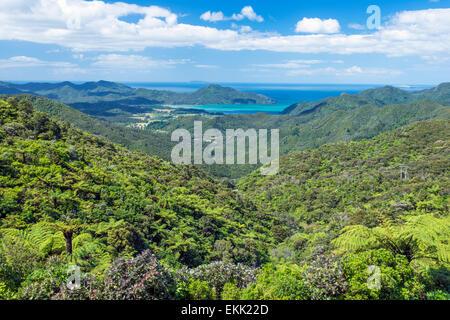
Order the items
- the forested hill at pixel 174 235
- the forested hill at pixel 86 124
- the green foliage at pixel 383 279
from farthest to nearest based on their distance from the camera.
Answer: the forested hill at pixel 86 124 → the forested hill at pixel 174 235 → the green foliage at pixel 383 279

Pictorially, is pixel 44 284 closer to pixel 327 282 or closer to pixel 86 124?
pixel 327 282

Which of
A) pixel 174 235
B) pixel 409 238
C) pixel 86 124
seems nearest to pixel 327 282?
pixel 409 238

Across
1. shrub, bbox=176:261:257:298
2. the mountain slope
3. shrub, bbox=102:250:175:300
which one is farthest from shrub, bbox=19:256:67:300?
the mountain slope

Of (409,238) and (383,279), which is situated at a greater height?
(409,238)

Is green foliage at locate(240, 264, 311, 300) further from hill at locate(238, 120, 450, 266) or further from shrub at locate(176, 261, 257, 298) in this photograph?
hill at locate(238, 120, 450, 266)

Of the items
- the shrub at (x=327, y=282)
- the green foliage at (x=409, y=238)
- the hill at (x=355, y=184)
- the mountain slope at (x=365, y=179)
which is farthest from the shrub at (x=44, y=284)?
the mountain slope at (x=365, y=179)

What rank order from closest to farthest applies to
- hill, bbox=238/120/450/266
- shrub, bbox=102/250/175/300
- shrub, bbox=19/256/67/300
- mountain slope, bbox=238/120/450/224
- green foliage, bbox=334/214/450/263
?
1. shrub, bbox=19/256/67/300
2. shrub, bbox=102/250/175/300
3. green foliage, bbox=334/214/450/263
4. hill, bbox=238/120/450/266
5. mountain slope, bbox=238/120/450/224

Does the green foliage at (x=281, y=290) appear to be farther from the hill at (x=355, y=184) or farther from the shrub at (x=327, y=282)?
the hill at (x=355, y=184)

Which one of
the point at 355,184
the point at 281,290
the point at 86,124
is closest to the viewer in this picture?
the point at 281,290

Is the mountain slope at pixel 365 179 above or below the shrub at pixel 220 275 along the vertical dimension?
below

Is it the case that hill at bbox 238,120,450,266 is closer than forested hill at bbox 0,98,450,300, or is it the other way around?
forested hill at bbox 0,98,450,300

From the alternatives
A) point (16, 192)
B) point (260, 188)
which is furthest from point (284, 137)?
point (16, 192)
